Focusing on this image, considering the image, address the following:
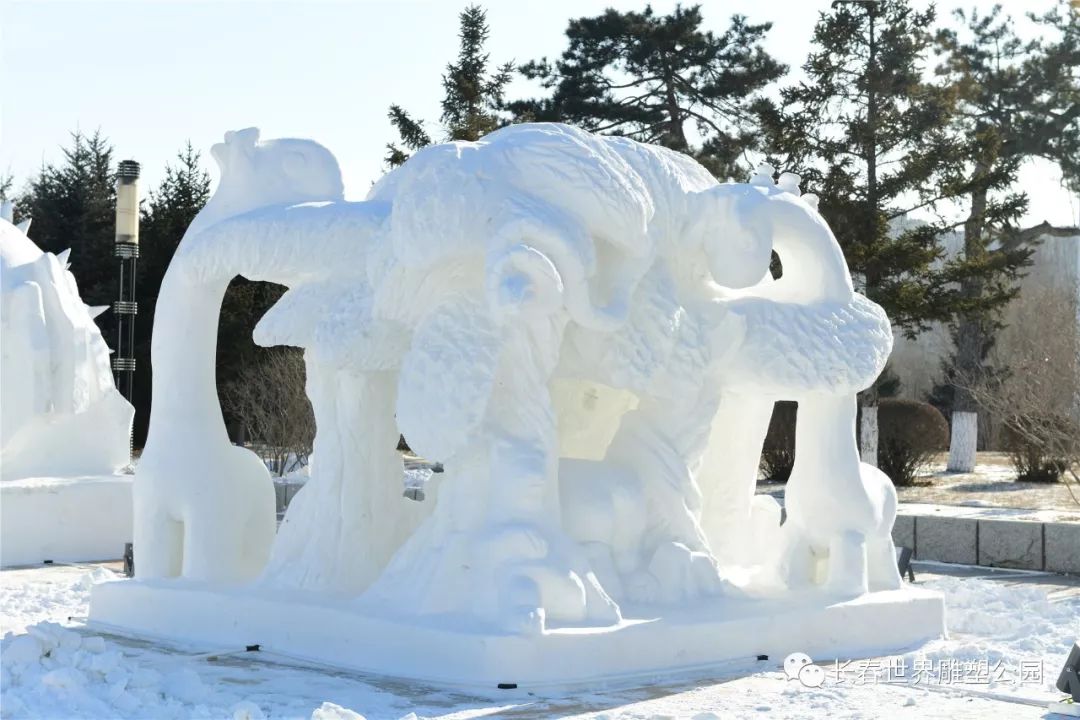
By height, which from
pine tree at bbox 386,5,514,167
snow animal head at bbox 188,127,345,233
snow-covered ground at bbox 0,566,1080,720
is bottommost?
snow-covered ground at bbox 0,566,1080,720

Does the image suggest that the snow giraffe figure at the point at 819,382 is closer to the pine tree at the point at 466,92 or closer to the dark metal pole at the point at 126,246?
the dark metal pole at the point at 126,246

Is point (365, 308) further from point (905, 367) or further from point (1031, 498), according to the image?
point (905, 367)

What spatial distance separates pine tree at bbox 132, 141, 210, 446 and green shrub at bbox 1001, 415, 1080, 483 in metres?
13.0

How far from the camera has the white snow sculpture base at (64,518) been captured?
32.3ft

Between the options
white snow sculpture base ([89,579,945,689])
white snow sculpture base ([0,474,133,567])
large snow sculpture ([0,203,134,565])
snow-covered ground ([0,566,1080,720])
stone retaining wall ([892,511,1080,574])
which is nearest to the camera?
snow-covered ground ([0,566,1080,720])

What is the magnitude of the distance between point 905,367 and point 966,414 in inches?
511

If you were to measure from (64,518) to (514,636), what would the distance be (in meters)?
5.91

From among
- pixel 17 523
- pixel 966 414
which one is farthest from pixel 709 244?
pixel 966 414

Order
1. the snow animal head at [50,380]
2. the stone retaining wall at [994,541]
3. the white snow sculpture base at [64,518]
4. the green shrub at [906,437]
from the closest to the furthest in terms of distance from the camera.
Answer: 1. the stone retaining wall at [994,541]
2. the white snow sculpture base at [64,518]
3. the snow animal head at [50,380]
4. the green shrub at [906,437]

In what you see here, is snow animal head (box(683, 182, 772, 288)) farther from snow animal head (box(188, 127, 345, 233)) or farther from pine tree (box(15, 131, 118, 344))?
pine tree (box(15, 131, 118, 344))

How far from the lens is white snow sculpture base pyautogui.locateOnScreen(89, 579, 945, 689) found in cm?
528

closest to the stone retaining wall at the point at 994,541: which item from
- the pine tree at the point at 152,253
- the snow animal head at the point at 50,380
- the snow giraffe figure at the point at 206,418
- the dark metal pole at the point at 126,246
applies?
the snow giraffe figure at the point at 206,418

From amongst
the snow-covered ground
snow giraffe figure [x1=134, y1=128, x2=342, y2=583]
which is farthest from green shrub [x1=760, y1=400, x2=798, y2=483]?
snow giraffe figure [x1=134, y1=128, x2=342, y2=583]

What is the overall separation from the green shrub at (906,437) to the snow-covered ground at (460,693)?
11.4 metres
